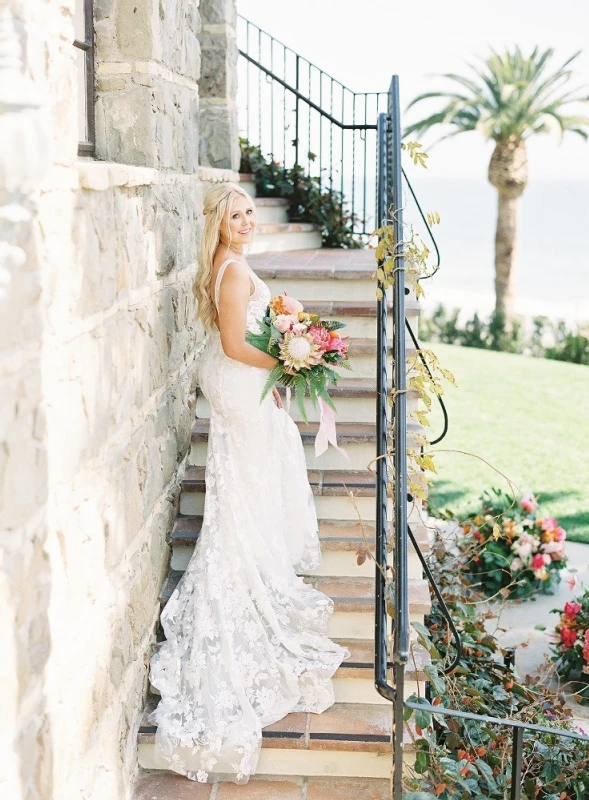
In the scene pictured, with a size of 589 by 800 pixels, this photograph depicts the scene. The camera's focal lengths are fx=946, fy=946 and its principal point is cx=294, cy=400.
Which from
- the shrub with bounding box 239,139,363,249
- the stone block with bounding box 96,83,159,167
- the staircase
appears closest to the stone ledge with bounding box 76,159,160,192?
the stone block with bounding box 96,83,159,167

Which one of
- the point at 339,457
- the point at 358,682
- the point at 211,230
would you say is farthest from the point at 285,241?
the point at 358,682

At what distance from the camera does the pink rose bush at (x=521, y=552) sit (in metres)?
6.45

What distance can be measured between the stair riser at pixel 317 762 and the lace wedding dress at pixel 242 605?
0.34ft

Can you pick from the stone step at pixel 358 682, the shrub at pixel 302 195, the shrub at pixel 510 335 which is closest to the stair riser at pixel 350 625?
the stone step at pixel 358 682

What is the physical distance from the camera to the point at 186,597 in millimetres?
3871

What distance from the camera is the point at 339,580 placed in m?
4.27

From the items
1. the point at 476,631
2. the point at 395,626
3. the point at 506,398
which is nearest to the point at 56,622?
the point at 395,626

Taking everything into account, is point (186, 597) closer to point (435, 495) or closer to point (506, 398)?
point (435, 495)

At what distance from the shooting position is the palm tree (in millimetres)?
17641

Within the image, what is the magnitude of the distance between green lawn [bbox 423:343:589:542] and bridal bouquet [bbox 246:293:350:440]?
189 inches

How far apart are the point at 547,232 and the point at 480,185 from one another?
27.9 meters

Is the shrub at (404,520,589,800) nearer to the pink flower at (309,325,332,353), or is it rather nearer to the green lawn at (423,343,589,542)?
the pink flower at (309,325,332,353)

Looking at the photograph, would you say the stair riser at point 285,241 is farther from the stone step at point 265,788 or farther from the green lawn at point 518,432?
the stone step at point 265,788

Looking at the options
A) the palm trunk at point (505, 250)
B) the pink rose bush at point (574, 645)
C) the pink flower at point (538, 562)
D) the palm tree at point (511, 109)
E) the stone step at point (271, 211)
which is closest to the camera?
the pink rose bush at point (574, 645)
